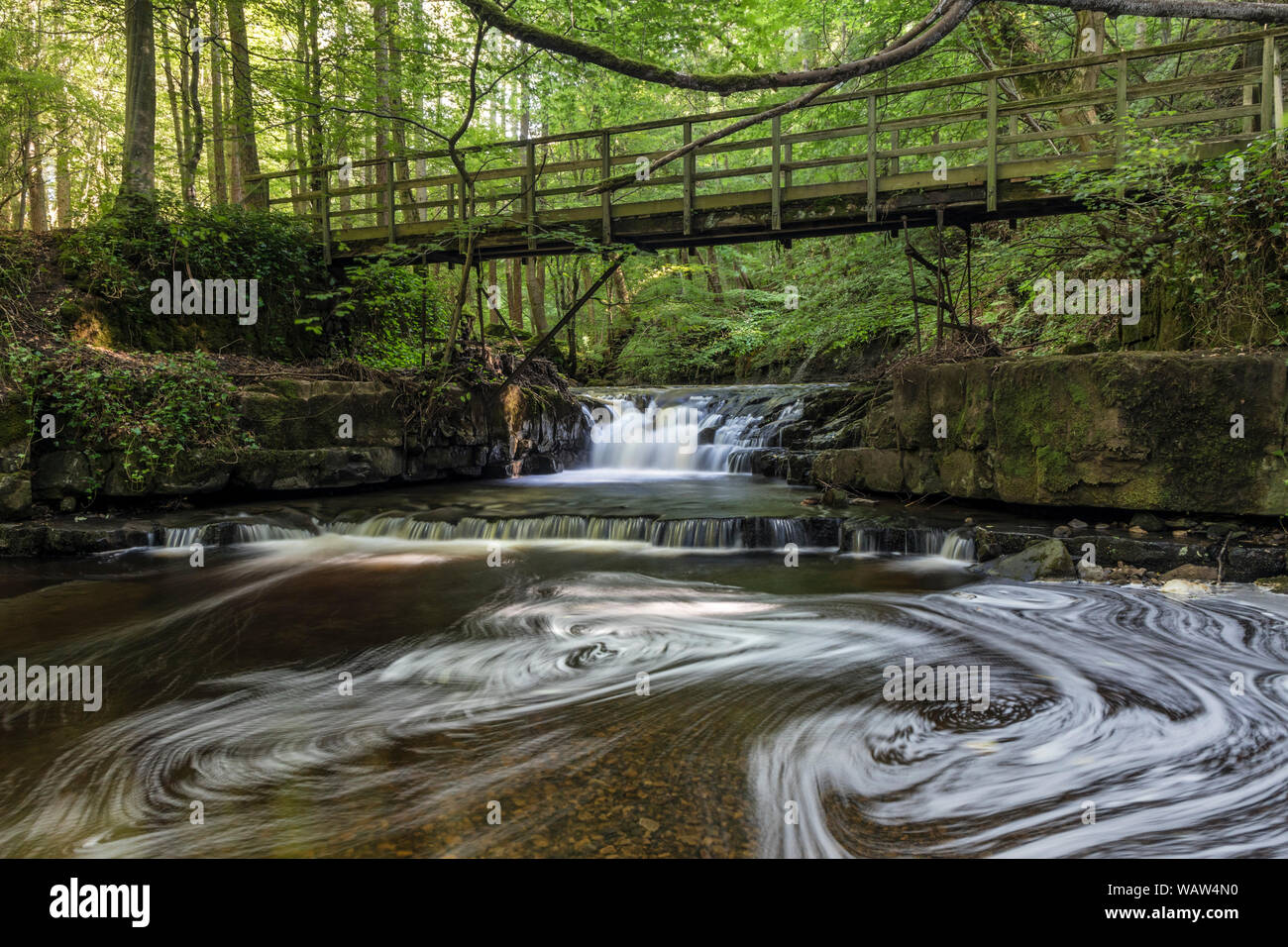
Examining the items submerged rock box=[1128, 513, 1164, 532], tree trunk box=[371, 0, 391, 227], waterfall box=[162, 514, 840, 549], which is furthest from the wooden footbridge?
waterfall box=[162, 514, 840, 549]

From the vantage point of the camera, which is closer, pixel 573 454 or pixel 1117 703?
pixel 1117 703

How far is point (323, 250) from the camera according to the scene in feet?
39.7

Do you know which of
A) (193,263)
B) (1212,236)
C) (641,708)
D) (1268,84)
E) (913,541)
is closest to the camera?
(641,708)

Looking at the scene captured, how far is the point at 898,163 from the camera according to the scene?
1045 cm

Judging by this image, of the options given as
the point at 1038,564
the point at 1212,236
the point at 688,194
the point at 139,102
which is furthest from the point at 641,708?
the point at 139,102

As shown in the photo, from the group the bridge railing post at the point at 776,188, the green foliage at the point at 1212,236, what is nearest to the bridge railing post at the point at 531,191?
the bridge railing post at the point at 776,188

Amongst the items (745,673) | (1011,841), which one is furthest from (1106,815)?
(745,673)

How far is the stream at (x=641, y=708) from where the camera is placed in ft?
8.05

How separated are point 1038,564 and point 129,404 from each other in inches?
395

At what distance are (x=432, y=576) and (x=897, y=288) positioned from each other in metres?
8.10

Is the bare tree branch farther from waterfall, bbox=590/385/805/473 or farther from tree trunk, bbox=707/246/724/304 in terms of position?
tree trunk, bbox=707/246/724/304

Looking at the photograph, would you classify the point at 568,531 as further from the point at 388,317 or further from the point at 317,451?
the point at 388,317

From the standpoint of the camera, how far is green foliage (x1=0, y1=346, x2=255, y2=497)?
753 cm
